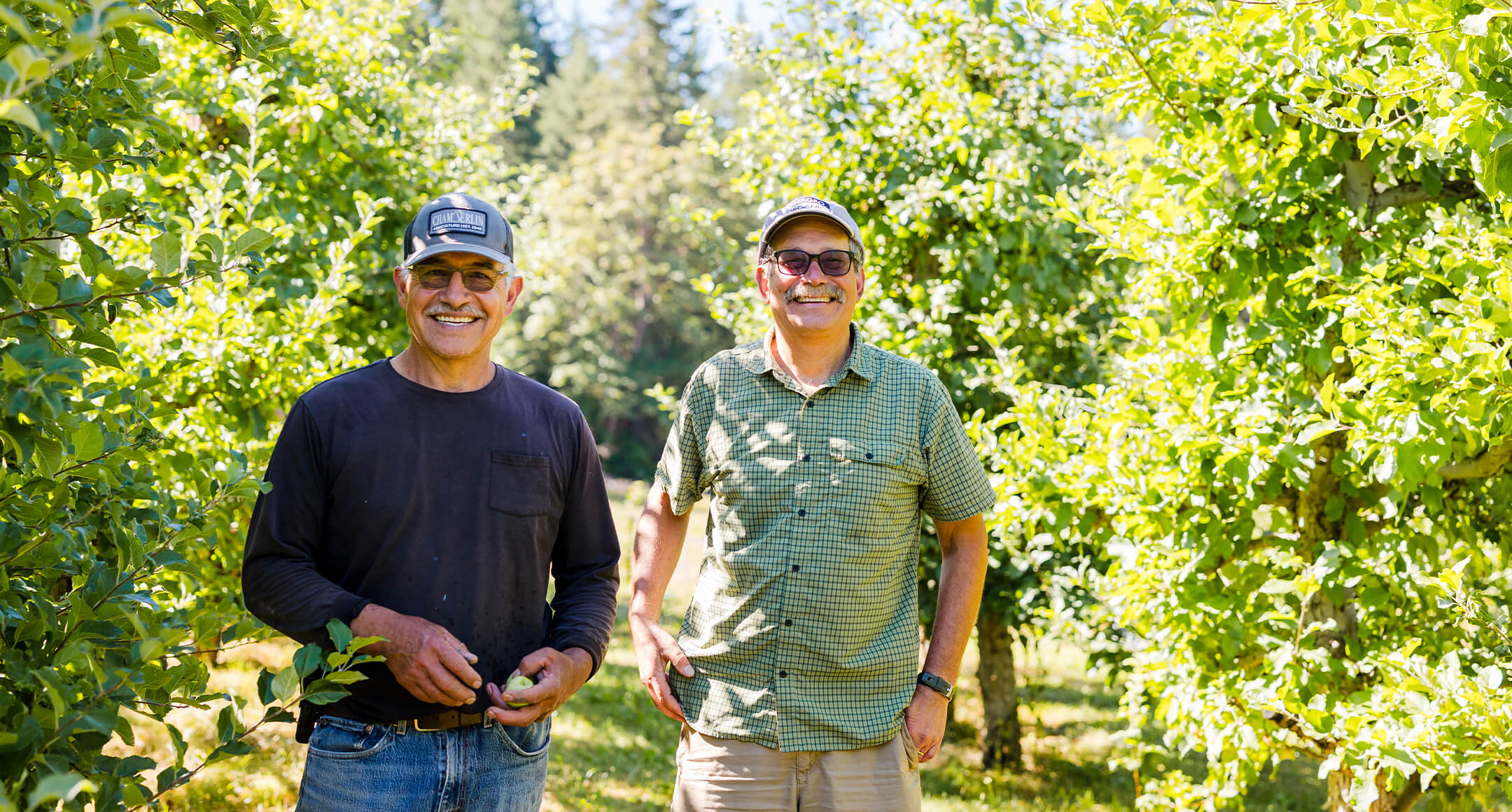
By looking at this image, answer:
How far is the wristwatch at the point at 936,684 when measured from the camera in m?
2.64

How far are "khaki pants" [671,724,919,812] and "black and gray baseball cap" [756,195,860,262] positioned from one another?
1.19 meters

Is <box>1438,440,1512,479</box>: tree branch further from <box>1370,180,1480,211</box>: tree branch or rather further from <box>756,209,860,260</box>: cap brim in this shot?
<box>756,209,860,260</box>: cap brim

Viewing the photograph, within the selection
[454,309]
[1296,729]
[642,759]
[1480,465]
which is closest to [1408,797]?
[1296,729]

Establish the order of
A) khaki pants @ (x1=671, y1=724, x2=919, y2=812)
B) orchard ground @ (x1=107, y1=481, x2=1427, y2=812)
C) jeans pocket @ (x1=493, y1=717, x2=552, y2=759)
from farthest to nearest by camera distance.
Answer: orchard ground @ (x1=107, y1=481, x2=1427, y2=812) < khaki pants @ (x1=671, y1=724, x2=919, y2=812) < jeans pocket @ (x1=493, y1=717, x2=552, y2=759)

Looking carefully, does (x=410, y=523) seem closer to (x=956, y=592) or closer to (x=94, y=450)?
(x=94, y=450)

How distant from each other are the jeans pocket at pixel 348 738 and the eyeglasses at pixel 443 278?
0.92 m

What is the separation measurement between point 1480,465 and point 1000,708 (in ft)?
12.9

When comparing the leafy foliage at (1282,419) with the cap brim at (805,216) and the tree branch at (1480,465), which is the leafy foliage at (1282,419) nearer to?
the tree branch at (1480,465)

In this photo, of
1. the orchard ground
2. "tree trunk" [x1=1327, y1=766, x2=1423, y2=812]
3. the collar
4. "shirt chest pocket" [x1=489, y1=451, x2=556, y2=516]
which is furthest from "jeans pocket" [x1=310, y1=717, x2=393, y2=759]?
"tree trunk" [x1=1327, y1=766, x2=1423, y2=812]

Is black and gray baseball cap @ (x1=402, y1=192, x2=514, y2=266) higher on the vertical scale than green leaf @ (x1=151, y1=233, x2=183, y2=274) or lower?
higher

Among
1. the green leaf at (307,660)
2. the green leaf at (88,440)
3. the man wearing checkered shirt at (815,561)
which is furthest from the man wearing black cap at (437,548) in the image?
the green leaf at (88,440)

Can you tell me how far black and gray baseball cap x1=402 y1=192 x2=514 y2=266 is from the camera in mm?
2432

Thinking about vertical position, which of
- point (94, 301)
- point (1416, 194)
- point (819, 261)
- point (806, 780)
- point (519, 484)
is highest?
point (1416, 194)

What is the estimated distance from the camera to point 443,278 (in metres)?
2.48
